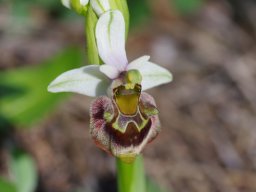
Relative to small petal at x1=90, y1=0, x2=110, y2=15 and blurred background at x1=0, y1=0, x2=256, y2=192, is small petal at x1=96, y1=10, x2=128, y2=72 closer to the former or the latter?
small petal at x1=90, y1=0, x2=110, y2=15

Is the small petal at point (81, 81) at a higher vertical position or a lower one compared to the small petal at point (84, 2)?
lower

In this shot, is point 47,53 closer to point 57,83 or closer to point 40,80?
point 40,80

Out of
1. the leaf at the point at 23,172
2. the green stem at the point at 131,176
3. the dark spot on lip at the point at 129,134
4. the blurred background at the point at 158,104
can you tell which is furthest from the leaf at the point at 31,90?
the dark spot on lip at the point at 129,134

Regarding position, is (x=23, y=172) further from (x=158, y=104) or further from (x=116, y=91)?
(x=158, y=104)

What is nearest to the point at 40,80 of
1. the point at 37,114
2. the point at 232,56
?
the point at 37,114

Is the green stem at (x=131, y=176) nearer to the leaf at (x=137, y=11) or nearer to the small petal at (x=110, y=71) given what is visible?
Answer: the small petal at (x=110, y=71)

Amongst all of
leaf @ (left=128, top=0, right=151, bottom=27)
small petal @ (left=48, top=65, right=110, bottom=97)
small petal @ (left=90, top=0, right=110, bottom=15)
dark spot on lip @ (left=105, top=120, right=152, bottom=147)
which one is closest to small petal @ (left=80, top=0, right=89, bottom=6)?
Result: small petal @ (left=90, top=0, right=110, bottom=15)
